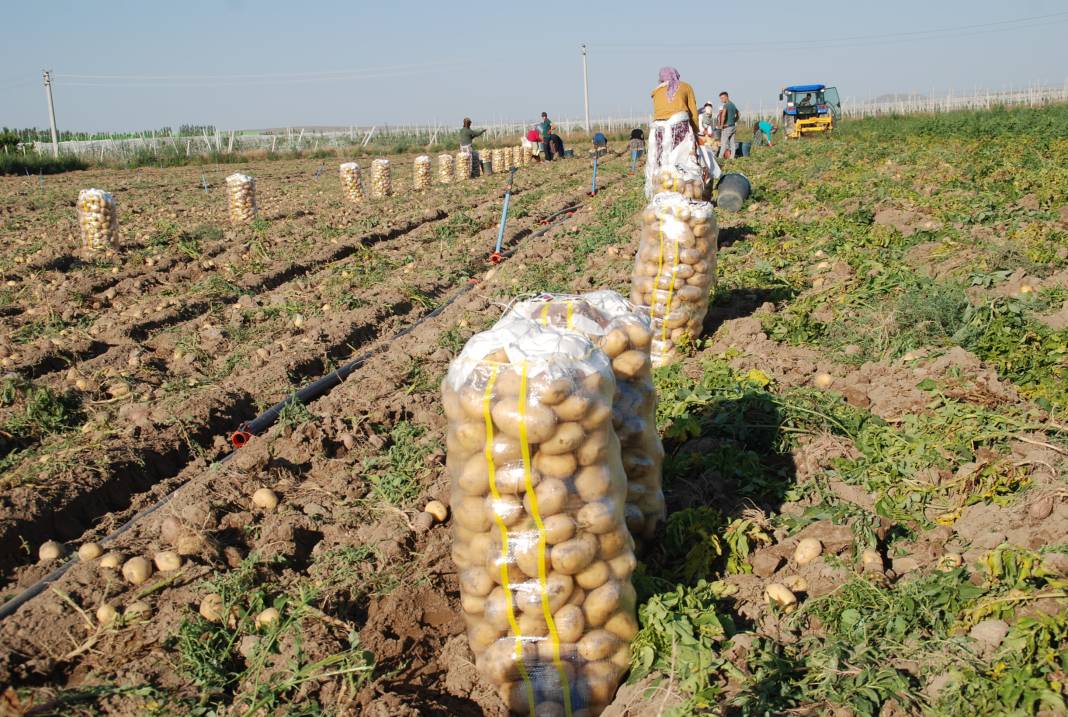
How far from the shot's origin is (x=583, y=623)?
2.99m

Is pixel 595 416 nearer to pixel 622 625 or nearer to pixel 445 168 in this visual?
pixel 622 625

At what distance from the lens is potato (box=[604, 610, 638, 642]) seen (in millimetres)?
3033

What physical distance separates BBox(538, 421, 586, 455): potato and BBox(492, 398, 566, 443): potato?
0.09ft

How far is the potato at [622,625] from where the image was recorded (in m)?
3.03

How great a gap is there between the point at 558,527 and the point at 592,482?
0.65 feet

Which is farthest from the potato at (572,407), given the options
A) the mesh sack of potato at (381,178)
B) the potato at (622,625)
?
the mesh sack of potato at (381,178)

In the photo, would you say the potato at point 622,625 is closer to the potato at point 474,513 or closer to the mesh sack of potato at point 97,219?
the potato at point 474,513

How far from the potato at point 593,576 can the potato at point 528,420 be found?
520 millimetres

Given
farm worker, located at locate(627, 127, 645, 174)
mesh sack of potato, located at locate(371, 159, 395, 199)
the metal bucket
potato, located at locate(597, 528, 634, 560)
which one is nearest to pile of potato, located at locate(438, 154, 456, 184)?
mesh sack of potato, located at locate(371, 159, 395, 199)

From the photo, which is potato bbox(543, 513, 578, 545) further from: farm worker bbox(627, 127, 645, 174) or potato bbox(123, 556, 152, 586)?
farm worker bbox(627, 127, 645, 174)

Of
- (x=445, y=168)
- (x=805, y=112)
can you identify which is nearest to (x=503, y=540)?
(x=445, y=168)

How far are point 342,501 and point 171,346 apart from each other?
3921 millimetres

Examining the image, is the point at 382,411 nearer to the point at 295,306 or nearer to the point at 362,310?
the point at 362,310

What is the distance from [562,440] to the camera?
112 inches
